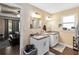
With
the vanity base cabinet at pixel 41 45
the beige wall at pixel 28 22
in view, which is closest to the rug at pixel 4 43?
the beige wall at pixel 28 22

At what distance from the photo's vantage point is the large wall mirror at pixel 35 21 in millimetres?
1382

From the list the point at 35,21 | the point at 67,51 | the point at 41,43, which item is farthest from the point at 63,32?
the point at 35,21

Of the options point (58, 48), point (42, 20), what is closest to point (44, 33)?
point (42, 20)

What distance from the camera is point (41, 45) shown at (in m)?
1.40

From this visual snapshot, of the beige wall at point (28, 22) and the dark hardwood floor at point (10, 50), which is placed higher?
the beige wall at point (28, 22)

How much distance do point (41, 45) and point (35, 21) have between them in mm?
462

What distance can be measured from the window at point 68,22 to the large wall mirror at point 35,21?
48 centimetres

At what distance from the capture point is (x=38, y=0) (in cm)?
136

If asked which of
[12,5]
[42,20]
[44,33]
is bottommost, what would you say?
[44,33]

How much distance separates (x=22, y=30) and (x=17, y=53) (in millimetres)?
430

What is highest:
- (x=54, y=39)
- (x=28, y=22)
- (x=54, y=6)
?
(x=54, y=6)

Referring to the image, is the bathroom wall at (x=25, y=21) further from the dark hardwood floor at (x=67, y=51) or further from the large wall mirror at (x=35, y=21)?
the dark hardwood floor at (x=67, y=51)

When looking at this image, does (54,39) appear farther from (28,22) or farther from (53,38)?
(28,22)
